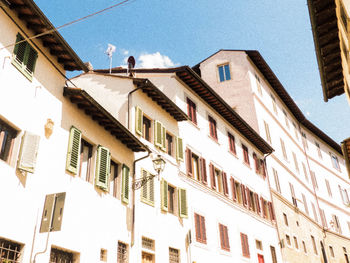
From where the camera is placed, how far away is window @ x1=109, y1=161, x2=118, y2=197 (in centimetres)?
1280

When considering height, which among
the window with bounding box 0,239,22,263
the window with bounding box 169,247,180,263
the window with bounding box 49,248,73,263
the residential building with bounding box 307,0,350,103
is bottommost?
the window with bounding box 0,239,22,263

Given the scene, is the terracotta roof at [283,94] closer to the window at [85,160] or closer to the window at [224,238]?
the window at [224,238]

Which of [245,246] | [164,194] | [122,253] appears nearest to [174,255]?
[164,194]

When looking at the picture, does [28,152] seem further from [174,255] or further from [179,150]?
[179,150]

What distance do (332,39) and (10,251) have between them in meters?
11.1

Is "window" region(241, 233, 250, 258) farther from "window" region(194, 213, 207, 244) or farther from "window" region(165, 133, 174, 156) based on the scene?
"window" region(165, 133, 174, 156)

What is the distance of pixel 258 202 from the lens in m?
24.4

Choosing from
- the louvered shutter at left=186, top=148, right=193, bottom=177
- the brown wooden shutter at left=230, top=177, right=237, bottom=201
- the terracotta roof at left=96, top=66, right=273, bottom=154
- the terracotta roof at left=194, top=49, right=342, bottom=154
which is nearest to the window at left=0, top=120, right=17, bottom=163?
the louvered shutter at left=186, top=148, right=193, bottom=177

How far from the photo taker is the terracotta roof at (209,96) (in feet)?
65.5

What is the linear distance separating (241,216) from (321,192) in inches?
866

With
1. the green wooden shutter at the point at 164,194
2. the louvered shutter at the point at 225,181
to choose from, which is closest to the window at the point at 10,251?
the green wooden shutter at the point at 164,194

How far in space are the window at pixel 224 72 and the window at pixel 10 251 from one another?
25459 millimetres

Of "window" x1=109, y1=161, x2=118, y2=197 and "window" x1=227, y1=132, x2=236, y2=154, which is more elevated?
"window" x1=227, y1=132, x2=236, y2=154

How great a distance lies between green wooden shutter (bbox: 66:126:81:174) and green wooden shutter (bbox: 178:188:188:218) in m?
6.24
